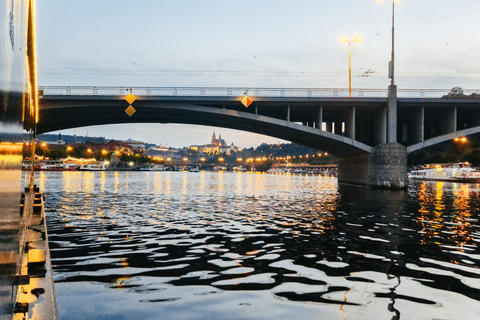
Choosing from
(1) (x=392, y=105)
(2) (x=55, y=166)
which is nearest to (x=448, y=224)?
(1) (x=392, y=105)

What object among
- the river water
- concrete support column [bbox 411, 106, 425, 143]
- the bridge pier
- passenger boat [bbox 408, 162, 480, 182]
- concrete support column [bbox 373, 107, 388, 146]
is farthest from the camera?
passenger boat [bbox 408, 162, 480, 182]

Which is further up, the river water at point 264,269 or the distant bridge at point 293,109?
the distant bridge at point 293,109

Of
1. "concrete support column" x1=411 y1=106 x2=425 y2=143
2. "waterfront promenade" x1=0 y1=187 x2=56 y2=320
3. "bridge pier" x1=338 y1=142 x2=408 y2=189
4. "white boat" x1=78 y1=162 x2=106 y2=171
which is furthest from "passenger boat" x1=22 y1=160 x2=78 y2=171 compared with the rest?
"waterfront promenade" x1=0 y1=187 x2=56 y2=320

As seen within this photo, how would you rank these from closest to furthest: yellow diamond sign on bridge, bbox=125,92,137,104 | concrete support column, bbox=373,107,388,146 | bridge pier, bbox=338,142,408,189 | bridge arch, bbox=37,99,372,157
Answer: yellow diamond sign on bridge, bbox=125,92,137,104 → bridge pier, bbox=338,142,408,189 → bridge arch, bbox=37,99,372,157 → concrete support column, bbox=373,107,388,146

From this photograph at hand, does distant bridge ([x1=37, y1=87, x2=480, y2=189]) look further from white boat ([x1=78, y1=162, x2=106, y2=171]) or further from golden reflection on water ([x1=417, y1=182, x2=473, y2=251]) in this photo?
white boat ([x1=78, y1=162, x2=106, y2=171])

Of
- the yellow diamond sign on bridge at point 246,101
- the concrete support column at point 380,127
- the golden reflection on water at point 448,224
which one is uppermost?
the yellow diamond sign on bridge at point 246,101

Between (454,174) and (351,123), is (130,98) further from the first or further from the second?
(454,174)

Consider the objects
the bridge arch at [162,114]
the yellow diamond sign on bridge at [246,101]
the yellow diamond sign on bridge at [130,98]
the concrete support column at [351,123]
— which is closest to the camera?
the yellow diamond sign on bridge at [130,98]

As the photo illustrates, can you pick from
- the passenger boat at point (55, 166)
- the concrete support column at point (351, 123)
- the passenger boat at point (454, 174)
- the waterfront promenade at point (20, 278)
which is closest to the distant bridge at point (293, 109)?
the concrete support column at point (351, 123)

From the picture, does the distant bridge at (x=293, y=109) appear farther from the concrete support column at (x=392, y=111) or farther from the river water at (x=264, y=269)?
the river water at (x=264, y=269)

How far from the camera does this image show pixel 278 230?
14086 mm

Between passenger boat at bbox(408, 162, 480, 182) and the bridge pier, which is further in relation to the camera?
passenger boat at bbox(408, 162, 480, 182)

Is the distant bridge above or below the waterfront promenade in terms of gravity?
above

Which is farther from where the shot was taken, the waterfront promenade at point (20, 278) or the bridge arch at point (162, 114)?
the bridge arch at point (162, 114)
